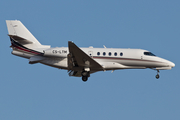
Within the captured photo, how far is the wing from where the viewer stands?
2336 cm

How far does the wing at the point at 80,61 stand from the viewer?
2336cm

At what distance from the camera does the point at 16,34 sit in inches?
1088

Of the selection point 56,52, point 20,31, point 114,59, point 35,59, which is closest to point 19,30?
point 20,31

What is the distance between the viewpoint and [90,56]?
25625 mm

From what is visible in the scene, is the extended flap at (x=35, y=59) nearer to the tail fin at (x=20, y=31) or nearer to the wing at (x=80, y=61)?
the tail fin at (x=20, y=31)

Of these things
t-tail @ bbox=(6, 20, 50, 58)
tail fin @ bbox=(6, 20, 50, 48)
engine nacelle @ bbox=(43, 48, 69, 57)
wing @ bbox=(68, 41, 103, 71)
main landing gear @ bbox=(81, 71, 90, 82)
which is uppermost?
tail fin @ bbox=(6, 20, 50, 48)

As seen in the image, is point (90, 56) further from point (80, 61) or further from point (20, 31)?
point (20, 31)

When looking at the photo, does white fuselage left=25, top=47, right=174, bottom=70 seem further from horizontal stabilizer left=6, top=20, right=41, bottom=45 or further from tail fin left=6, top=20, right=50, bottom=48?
horizontal stabilizer left=6, top=20, right=41, bottom=45

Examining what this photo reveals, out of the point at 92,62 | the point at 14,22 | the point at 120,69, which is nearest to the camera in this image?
the point at 92,62

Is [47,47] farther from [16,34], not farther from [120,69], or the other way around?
[120,69]

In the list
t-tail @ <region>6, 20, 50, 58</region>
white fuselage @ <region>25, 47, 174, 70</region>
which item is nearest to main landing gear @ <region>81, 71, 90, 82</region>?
white fuselage @ <region>25, 47, 174, 70</region>

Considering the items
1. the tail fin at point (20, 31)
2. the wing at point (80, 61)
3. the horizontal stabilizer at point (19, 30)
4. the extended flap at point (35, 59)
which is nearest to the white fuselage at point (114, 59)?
the extended flap at point (35, 59)

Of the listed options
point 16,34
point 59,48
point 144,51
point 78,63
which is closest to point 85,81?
point 78,63

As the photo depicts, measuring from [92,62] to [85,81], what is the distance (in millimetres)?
2263
